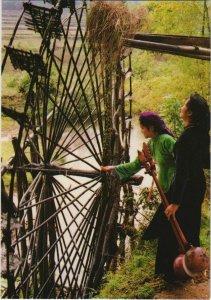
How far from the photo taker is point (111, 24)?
13.9 feet

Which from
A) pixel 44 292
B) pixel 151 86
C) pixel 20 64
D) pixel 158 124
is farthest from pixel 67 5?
pixel 151 86

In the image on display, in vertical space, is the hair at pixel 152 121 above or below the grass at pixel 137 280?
above

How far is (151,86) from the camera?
952 centimetres

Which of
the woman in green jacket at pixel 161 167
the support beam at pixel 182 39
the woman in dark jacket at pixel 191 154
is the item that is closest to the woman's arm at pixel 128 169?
the woman in green jacket at pixel 161 167

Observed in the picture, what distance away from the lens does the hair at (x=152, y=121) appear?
357cm

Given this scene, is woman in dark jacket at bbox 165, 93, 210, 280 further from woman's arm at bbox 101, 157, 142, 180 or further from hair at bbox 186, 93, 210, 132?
woman's arm at bbox 101, 157, 142, 180

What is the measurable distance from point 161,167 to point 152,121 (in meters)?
→ 0.45

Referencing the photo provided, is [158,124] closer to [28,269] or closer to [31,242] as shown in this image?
[31,242]

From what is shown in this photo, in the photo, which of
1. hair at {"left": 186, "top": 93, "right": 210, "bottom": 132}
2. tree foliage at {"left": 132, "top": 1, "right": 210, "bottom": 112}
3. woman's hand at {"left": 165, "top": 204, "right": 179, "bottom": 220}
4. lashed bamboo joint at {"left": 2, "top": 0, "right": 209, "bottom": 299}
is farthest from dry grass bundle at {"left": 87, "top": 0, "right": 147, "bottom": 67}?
Answer: tree foliage at {"left": 132, "top": 1, "right": 210, "bottom": 112}

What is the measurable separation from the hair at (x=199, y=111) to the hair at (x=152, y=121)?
39cm

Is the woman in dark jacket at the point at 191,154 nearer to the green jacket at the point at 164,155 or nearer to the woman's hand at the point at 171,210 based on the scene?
the woman's hand at the point at 171,210

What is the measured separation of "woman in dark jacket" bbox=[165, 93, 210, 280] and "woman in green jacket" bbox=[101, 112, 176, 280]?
0.27 m

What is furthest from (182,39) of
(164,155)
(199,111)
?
(164,155)

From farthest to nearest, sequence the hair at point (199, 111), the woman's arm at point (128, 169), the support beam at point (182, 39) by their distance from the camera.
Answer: the woman's arm at point (128, 169)
the support beam at point (182, 39)
the hair at point (199, 111)
